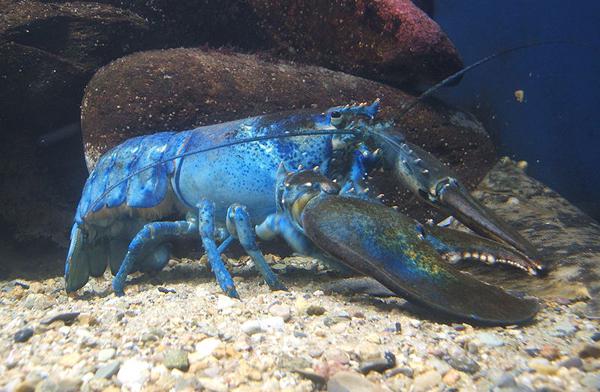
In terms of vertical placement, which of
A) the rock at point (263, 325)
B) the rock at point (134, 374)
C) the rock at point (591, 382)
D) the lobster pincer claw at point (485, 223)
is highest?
the lobster pincer claw at point (485, 223)

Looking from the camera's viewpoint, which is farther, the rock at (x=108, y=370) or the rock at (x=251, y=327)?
the rock at (x=251, y=327)

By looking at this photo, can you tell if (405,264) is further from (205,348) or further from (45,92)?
(45,92)

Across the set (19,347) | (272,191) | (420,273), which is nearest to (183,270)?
(272,191)

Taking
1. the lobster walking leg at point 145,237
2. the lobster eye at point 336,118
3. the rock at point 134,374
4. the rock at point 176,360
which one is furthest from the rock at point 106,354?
the lobster eye at point 336,118

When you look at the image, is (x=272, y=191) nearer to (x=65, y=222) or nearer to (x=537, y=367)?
(x=537, y=367)

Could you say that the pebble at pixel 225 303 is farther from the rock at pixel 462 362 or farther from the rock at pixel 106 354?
the rock at pixel 462 362

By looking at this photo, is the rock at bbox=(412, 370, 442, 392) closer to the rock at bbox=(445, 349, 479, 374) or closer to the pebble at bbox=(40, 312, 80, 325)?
the rock at bbox=(445, 349, 479, 374)

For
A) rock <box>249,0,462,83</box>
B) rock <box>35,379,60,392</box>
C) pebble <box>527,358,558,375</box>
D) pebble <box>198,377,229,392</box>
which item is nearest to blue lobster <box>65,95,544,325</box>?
pebble <box>527,358,558,375</box>

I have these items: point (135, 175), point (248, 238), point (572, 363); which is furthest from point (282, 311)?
point (135, 175)
